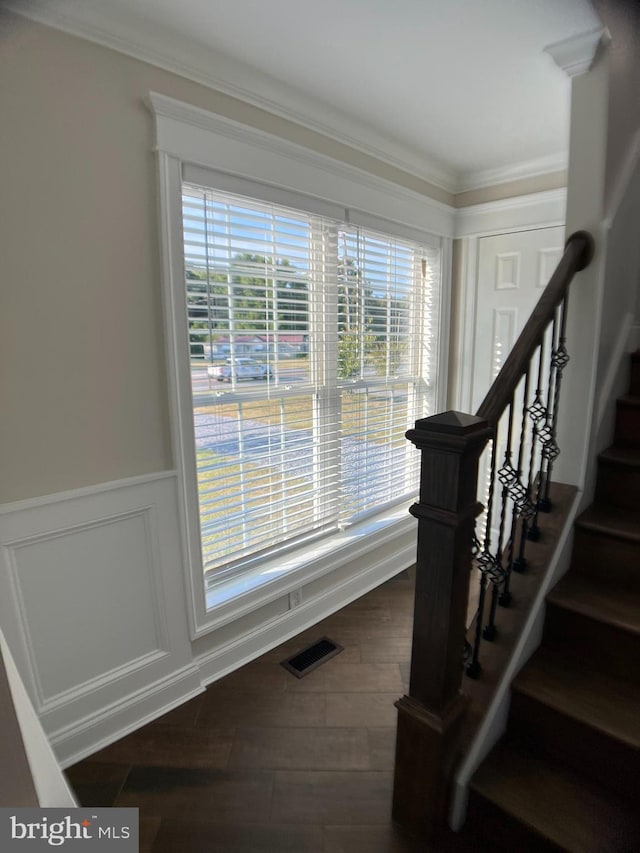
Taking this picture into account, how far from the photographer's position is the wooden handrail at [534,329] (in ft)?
3.88

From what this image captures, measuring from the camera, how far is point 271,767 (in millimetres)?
1591

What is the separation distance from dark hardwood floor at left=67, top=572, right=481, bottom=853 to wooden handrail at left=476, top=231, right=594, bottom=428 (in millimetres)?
1263

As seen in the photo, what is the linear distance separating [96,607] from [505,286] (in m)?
2.83

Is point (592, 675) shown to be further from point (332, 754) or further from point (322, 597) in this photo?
point (322, 597)

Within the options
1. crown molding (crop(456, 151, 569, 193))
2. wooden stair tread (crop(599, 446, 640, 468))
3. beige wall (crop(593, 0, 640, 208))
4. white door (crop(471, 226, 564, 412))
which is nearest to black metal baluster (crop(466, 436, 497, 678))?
wooden stair tread (crop(599, 446, 640, 468))

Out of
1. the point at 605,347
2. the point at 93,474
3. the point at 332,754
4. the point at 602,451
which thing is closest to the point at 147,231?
the point at 93,474

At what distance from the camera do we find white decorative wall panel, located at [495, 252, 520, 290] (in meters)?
2.79

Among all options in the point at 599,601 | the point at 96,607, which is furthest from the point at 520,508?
the point at 96,607

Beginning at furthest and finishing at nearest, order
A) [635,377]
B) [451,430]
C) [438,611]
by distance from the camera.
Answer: [635,377] < [438,611] < [451,430]

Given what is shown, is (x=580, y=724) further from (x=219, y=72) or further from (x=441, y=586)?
(x=219, y=72)

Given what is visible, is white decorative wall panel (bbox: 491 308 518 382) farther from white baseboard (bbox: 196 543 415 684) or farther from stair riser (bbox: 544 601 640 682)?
stair riser (bbox: 544 601 640 682)

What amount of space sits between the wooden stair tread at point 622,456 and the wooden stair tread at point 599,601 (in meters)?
0.44

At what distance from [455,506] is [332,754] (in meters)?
1.20

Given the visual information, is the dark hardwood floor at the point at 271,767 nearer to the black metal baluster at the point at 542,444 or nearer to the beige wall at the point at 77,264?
the black metal baluster at the point at 542,444
